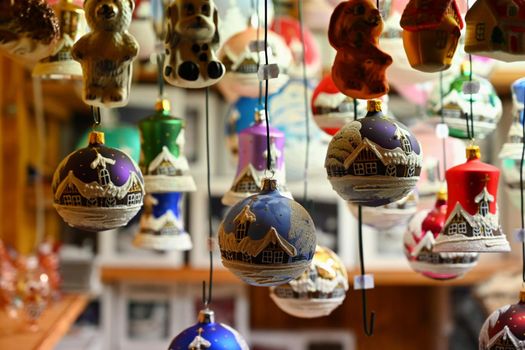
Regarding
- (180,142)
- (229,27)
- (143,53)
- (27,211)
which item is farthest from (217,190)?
(180,142)

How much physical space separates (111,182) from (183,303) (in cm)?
186

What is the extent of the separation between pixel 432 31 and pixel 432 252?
0.39 metres

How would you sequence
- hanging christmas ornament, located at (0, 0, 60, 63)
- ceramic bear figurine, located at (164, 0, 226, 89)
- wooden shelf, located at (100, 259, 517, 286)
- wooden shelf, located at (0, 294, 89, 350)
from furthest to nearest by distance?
wooden shelf, located at (100, 259, 517, 286) → wooden shelf, located at (0, 294, 89, 350) → ceramic bear figurine, located at (164, 0, 226, 89) → hanging christmas ornament, located at (0, 0, 60, 63)

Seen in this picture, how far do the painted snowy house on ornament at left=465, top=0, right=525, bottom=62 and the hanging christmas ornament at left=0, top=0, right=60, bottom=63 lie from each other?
41 cm

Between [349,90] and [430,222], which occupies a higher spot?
[349,90]

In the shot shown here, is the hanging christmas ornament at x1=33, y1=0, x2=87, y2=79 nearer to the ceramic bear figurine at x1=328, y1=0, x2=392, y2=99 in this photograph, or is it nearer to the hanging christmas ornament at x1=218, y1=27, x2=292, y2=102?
the hanging christmas ornament at x1=218, y1=27, x2=292, y2=102

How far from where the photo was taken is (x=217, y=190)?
2.50 meters

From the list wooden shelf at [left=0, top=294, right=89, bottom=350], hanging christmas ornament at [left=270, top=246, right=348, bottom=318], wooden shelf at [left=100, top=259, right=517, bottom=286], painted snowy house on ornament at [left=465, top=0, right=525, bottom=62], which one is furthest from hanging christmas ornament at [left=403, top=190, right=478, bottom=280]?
wooden shelf at [left=100, top=259, right=517, bottom=286]

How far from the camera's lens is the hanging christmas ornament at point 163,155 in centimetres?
108

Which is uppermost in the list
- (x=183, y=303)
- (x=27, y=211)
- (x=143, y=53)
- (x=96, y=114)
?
(x=143, y=53)

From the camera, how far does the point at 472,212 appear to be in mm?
956

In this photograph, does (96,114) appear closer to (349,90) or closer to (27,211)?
(349,90)

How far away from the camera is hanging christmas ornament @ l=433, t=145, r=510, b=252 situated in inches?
36.9

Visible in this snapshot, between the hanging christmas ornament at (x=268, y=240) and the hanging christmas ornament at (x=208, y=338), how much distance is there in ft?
0.45
